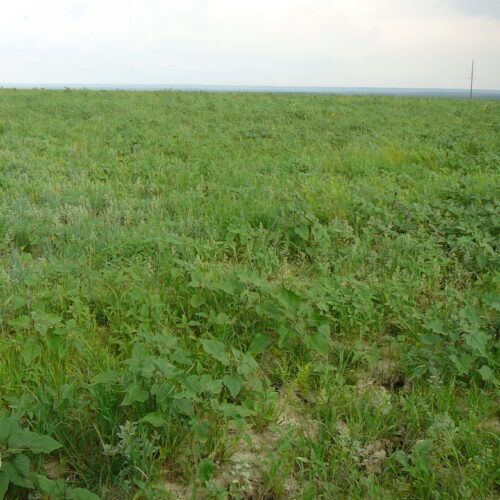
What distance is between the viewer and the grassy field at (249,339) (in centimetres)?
232

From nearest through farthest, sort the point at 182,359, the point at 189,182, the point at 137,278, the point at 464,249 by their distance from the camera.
Answer: the point at 182,359, the point at 137,278, the point at 464,249, the point at 189,182

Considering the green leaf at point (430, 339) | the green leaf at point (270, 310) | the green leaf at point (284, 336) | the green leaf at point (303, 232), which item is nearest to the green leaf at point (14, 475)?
the green leaf at point (284, 336)

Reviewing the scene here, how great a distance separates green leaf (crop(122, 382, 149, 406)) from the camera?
2.33 m

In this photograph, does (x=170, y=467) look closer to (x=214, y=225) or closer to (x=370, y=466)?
(x=370, y=466)

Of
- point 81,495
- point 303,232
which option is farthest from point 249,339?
point 303,232

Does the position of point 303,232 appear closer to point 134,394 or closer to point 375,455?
point 375,455

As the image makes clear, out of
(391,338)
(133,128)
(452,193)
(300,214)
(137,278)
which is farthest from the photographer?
(133,128)

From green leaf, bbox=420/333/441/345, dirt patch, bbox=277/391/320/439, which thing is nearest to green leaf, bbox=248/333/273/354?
dirt patch, bbox=277/391/320/439

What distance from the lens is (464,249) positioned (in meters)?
4.91

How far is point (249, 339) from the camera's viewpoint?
133 inches

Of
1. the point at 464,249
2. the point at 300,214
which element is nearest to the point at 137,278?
the point at 300,214

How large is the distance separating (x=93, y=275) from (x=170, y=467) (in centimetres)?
208

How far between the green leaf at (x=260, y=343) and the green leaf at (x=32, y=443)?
1.37 meters

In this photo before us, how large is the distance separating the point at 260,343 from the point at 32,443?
1.51 metres
